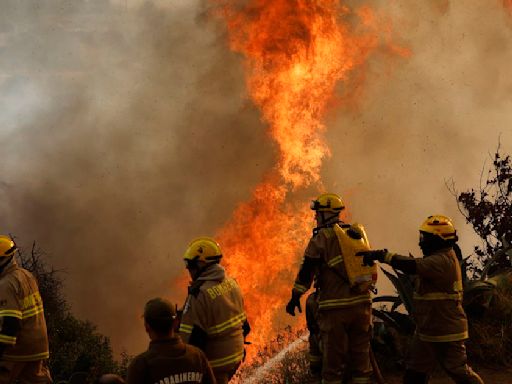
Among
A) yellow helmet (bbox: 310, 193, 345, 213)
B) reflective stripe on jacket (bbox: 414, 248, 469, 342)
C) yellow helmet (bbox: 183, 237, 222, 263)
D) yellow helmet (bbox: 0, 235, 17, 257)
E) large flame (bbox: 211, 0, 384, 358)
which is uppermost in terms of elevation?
large flame (bbox: 211, 0, 384, 358)

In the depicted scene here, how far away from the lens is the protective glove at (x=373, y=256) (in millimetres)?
6352

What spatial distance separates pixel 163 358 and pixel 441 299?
3725mm

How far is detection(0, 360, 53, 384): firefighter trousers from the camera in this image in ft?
19.9

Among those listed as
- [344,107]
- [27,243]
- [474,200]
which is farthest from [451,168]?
[27,243]

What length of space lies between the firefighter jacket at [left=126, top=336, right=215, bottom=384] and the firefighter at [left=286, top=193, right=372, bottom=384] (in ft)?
10.4

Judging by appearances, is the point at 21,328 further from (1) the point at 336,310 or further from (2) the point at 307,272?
(1) the point at 336,310

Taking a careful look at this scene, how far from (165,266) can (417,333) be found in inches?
1565

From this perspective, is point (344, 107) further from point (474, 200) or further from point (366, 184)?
point (474, 200)

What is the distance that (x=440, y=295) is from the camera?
6461 millimetres

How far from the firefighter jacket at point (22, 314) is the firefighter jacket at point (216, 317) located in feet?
5.79

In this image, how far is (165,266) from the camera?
4541 cm

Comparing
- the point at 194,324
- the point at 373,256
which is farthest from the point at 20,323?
the point at 373,256

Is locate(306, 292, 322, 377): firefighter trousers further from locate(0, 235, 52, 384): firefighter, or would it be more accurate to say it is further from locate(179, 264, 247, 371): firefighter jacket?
locate(0, 235, 52, 384): firefighter

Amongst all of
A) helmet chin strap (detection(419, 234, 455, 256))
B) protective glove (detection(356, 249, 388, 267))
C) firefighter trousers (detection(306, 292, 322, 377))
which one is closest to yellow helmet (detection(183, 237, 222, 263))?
protective glove (detection(356, 249, 388, 267))
